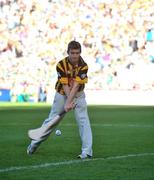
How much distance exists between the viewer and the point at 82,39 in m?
46.2

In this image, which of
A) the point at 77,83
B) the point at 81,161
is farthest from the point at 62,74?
the point at 81,161

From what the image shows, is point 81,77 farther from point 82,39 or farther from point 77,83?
point 82,39

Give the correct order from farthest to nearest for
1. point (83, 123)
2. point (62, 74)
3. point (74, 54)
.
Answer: point (83, 123)
point (62, 74)
point (74, 54)

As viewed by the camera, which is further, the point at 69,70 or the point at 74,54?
the point at 69,70

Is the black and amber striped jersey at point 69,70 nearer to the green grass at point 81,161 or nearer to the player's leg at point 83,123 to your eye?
the player's leg at point 83,123

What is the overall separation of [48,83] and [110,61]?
4.33 meters

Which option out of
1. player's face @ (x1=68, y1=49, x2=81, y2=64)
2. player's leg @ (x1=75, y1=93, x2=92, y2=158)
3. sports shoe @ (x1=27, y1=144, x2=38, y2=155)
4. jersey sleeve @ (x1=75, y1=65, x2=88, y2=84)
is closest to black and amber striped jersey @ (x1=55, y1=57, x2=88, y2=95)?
jersey sleeve @ (x1=75, y1=65, x2=88, y2=84)

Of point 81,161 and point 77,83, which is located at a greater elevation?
point 77,83

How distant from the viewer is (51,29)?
154ft

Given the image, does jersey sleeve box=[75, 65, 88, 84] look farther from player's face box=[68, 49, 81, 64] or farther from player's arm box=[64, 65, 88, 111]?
player's face box=[68, 49, 81, 64]

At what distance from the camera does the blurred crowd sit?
44375mm

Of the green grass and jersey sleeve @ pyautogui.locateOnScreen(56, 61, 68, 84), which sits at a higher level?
jersey sleeve @ pyautogui.locateOnScreen(56, 61, 68, 84)

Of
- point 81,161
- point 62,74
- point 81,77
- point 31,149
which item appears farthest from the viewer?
point 31,149

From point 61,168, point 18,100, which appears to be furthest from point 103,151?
point 18,100
